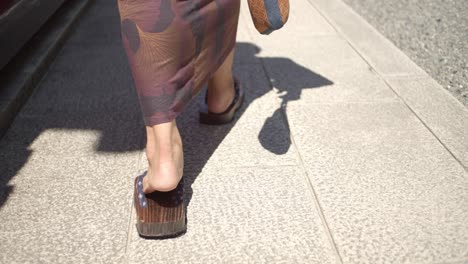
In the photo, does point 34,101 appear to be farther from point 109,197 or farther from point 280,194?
point 280,194

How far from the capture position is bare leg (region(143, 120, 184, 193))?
5.13 feet

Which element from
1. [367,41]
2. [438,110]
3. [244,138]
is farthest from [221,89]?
[367,41]

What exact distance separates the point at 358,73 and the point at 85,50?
205cm

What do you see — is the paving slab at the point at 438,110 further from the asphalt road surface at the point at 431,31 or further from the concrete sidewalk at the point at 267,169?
the asphalt road surface at the point at 431,31

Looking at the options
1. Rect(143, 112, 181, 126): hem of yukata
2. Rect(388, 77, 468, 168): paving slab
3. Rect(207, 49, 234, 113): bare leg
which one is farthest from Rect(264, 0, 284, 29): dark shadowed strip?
Rect(388, 77, 468, 168): paving slab

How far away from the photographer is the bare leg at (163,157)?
5.13 ft

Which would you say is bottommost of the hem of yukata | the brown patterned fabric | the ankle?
the ankle

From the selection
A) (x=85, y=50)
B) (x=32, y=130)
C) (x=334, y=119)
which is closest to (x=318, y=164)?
(x=334, y=119)

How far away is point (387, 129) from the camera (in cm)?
238

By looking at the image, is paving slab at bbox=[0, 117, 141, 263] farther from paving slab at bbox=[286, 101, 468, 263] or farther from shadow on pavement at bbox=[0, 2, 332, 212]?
paving slab at bbox=[286, 101, 468, 263]

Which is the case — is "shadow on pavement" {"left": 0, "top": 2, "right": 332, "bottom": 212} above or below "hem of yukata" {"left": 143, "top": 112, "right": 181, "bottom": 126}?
below

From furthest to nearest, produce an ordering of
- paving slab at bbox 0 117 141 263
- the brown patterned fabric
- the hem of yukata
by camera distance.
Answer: paving slab at bbox 0 117 141 263 → the hem of yukata → the brown patterned fabric

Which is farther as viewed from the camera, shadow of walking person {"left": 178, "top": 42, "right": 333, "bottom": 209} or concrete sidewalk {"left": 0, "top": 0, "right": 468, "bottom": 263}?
shadow of walking person {"left": 178, "top": 42, "right": 333, "bottom": 209}

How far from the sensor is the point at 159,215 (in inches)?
64.9
